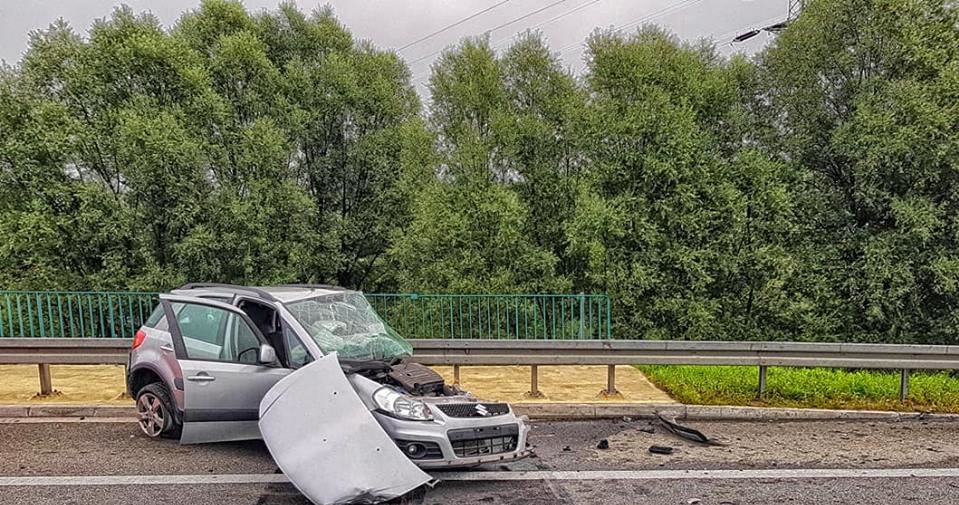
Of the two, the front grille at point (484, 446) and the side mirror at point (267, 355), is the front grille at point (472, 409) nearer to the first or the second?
the front grille at point (484, 446)

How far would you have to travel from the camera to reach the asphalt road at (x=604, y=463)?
4645 mm

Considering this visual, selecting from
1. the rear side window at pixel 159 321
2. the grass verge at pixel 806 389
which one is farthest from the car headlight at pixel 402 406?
the grass verge at pixel 806 389

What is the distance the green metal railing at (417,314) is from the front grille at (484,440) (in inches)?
233

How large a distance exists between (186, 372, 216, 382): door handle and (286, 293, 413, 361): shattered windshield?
0.96m

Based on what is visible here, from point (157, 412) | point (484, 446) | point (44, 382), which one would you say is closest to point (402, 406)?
point (484, 446)

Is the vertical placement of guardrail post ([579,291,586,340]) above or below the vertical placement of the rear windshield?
below

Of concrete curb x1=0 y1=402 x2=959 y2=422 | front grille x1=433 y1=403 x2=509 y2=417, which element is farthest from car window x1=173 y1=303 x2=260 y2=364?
concrete curb x1=0 y1=402 x2=959 y2=422

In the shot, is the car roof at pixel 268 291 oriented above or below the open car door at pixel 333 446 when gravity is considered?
above

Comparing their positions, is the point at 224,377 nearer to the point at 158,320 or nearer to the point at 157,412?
the point at 157,412

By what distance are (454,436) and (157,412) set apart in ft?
10.8

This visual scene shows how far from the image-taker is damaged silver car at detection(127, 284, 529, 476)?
4.46m

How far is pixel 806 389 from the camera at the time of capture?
809 cm

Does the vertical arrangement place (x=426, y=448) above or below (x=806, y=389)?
above

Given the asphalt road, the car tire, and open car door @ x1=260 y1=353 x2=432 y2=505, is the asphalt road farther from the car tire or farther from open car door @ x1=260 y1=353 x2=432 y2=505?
open car door @ x1=260 y1=353 x2=432 y2=505
